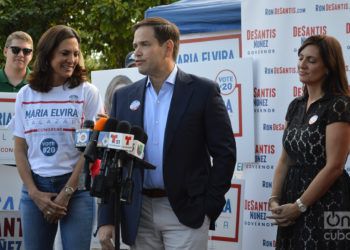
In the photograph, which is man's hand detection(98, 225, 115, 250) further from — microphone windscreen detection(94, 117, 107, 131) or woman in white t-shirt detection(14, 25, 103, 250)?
microphone windscreen detection(94, 117, 107, 131)

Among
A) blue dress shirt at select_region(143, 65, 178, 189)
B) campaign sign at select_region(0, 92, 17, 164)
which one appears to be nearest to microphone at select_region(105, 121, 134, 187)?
blue dress shirt at select_region(143, 65, 178, 189)

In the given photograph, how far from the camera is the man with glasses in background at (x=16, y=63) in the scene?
6.61 meters

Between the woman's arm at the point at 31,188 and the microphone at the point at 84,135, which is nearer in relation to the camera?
the microphone at the point at 84,135

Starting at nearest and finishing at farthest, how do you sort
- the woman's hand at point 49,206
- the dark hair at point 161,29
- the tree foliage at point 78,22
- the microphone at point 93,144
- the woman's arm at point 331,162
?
the microphone at point 93,144 < the dark hair at point 161,29 < the woman's arm at point 331,162 < the woman's hand at point 49,206 < the tree foliage at point 78,22

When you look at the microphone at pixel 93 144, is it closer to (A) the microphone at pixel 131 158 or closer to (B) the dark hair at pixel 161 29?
(A) the microphone at pixel 131 158

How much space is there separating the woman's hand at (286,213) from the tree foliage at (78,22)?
29.1 ft

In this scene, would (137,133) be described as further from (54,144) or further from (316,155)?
(316,155)

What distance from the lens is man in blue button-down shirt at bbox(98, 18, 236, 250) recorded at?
4301 mm

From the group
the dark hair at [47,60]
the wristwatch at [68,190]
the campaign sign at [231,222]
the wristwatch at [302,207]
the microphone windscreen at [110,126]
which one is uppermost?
the dark hair at [47,60]

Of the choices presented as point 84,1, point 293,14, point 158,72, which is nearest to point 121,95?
point 158,72

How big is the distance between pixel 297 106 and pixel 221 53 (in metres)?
1.37

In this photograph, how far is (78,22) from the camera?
49.4 feet

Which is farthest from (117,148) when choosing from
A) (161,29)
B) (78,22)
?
(78,22)

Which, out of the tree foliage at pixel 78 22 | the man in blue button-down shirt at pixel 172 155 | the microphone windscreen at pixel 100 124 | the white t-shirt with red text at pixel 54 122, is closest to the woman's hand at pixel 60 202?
the white t-shirt with red text at pixel 54 122
